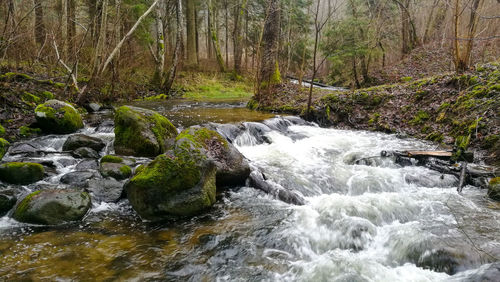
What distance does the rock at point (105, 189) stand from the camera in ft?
15.8

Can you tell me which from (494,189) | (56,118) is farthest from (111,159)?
(494,189)

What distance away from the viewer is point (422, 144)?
788 cm

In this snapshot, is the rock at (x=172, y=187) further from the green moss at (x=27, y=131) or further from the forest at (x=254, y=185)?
the green moss at (x=27, y=131)

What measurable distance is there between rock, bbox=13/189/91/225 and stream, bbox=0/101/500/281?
0.12 m

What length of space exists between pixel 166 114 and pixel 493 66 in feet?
35.1

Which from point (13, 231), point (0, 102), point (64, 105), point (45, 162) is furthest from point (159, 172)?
point (0, 102)

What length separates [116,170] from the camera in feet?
17.6

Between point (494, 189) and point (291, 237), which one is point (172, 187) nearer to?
point (291, 237)

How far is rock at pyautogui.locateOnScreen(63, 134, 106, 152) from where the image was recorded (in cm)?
655

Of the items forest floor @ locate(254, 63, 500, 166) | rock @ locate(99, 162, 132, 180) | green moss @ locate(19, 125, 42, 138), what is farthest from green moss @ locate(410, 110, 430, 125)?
green moss @ locate(19, 125, 42, 138)

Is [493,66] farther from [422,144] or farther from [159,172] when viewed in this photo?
[159,172]

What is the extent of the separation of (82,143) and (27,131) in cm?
207

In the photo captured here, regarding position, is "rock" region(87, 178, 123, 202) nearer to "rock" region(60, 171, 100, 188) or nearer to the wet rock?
"rock" region(60, 171, 100, 188)

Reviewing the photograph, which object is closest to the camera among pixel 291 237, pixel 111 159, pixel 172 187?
pixel 291 237
